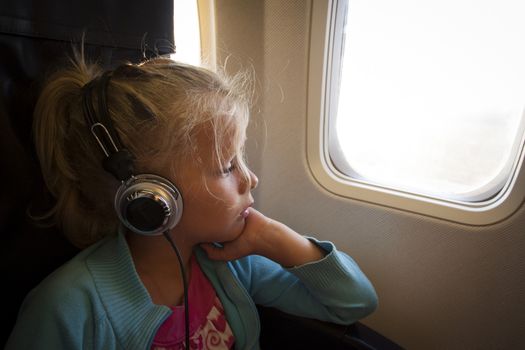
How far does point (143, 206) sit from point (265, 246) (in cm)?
33

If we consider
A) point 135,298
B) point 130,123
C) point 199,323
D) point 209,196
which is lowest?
point 199,323

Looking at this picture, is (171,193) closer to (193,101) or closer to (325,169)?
(193,101)

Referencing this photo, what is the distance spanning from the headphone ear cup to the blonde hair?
7 centimetres

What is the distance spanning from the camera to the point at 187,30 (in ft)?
3.54

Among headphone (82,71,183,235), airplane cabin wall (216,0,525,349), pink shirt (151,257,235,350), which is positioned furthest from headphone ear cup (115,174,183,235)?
airplane cabin wall (216,0,525,349)

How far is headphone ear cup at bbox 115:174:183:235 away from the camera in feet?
1.72

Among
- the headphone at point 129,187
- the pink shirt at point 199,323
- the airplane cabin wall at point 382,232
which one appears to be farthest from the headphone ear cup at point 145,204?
the airplane cabin wall at point 382,232

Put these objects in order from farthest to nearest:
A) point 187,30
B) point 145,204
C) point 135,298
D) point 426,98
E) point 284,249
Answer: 1. point 187,30
2. point 426,98
3. point 284,249
4. point 135,298
5. point 145,204

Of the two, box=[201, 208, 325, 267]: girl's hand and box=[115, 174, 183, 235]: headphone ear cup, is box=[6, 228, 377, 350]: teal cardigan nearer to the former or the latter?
box=[201, 208, 325, 267]: girl's hand

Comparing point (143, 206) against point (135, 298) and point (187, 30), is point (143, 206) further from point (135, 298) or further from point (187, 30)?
point (187, 30)

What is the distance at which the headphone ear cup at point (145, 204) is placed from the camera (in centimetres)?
52

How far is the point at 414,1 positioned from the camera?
0.85m

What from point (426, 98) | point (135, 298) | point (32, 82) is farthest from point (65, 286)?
point (426, 98)

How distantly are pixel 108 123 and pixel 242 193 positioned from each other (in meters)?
0.28
